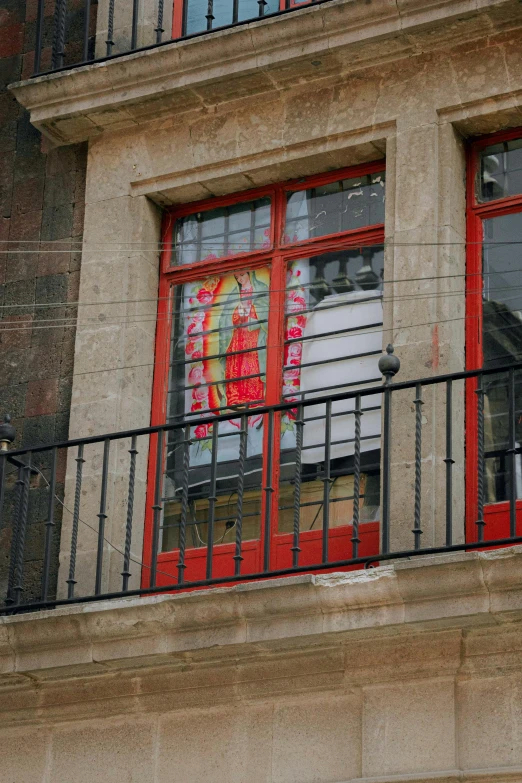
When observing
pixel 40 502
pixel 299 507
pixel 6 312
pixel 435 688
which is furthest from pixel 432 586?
pixel 6 312

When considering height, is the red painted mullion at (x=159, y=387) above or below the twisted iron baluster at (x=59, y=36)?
below

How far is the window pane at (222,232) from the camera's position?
11.0 m

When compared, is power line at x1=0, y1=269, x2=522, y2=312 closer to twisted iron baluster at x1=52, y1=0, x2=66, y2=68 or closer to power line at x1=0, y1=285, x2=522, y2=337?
power line at x1=0, y1=285, x2=522, y2=337

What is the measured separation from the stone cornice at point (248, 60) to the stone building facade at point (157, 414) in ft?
0.04

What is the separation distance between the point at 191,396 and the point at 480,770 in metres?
3.22

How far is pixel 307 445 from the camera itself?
33.7 feet

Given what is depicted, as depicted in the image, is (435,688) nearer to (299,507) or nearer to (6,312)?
(299,507)

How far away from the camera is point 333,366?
1044cm

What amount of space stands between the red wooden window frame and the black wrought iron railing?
0.5 inches

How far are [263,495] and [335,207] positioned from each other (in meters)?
1.84

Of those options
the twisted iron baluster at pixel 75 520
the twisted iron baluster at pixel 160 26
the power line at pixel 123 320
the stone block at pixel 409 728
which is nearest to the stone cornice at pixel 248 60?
the twisted iron baluster at pixel 160 26

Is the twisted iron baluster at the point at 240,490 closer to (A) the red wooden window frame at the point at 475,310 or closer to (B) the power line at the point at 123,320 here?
(B) the power line at the point at 123,320

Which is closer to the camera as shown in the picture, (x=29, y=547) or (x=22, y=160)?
(x=29, y=547)

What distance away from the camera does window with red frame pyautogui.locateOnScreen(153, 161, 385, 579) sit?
10.2 metres
